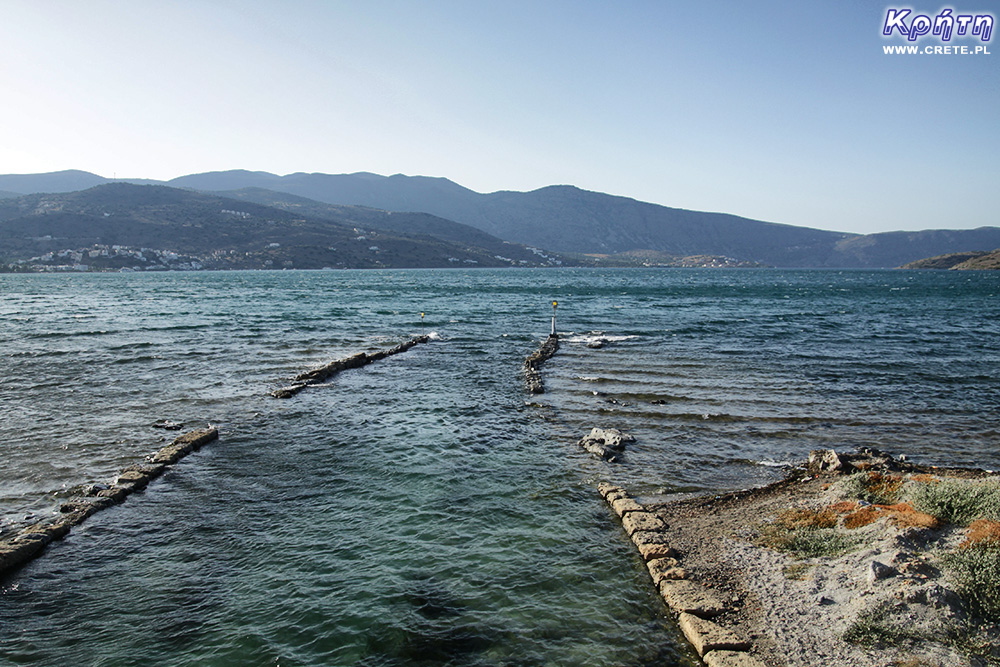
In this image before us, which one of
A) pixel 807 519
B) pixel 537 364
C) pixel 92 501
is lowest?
pixel 92 501

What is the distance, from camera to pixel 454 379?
2406cm

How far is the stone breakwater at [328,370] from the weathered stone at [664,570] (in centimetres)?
1565

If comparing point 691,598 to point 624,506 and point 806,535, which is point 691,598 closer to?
point 806,535

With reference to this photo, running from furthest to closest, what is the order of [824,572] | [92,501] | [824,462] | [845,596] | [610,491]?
[824,462] < [610,491] < [92,501] < [824,572] < [845,596]

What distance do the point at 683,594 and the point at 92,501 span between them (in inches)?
452

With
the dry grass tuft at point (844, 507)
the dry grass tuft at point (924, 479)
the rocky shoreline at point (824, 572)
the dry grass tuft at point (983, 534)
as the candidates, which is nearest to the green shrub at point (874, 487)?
the rocky shoreline at point (824, 572)

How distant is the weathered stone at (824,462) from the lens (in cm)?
1267

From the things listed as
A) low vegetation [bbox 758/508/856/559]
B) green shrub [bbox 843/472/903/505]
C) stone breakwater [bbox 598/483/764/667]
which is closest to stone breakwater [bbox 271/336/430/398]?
stone breakwater [bbox 598/483/764/667]

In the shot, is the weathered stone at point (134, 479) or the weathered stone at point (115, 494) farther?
the weathered stone at point (134, 479)

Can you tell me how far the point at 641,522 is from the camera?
33.2 ft

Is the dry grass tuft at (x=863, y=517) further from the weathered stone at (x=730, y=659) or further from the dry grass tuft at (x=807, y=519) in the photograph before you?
the weathered stone at (x=730, y=659)

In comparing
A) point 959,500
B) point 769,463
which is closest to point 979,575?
point 959,500

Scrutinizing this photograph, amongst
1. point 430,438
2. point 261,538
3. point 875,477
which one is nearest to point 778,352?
point 875,477

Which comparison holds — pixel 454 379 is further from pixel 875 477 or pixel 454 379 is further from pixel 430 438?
pixel 875 477
